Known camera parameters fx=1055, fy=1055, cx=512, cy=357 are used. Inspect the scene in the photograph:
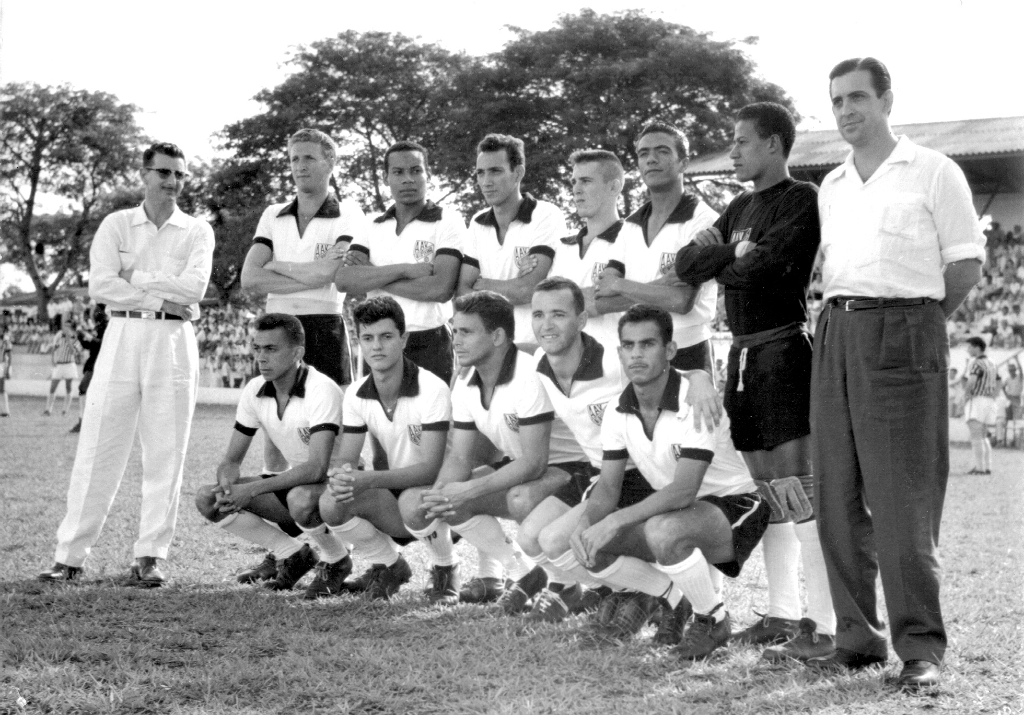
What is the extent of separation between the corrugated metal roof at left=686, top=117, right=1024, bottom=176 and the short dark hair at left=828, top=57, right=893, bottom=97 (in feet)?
62.0

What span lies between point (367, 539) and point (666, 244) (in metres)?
2.15

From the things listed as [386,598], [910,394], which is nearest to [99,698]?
[386,598]

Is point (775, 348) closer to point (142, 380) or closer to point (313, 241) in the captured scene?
point (313, 241)

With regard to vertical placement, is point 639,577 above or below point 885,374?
below

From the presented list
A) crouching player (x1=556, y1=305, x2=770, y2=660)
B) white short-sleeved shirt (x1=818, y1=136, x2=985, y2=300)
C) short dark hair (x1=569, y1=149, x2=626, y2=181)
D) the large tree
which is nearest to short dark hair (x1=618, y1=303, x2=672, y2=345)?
crouching player (x1=556, y1=305, x2=770, y2=660)

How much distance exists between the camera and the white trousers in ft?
19.0

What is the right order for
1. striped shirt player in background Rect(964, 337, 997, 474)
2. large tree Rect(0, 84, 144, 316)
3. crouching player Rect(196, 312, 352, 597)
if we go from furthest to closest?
large tree Rect(0, 84, 144, 316) → striped shirt player in background Rect(964, 337, 997, 474) → crouching player Rect(196, 312, 352, 597)

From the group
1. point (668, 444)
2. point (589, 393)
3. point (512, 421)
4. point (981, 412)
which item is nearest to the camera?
point (668, 444)

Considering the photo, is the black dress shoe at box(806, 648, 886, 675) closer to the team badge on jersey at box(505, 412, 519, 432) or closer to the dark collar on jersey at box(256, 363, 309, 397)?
the team badge on jersey at box(505, 412, 519, 432)

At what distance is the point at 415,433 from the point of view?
17.9 feet

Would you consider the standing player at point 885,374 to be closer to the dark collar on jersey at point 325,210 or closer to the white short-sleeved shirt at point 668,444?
the white short-sleeved shirt at point 668,444

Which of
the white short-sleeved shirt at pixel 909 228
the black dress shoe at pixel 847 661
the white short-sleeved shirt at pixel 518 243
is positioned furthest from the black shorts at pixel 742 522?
the white short-sleeved shirt at pixel 518 243

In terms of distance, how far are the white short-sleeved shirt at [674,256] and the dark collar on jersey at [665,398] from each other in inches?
17.5

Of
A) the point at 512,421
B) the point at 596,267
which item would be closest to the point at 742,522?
the point at 512,421
